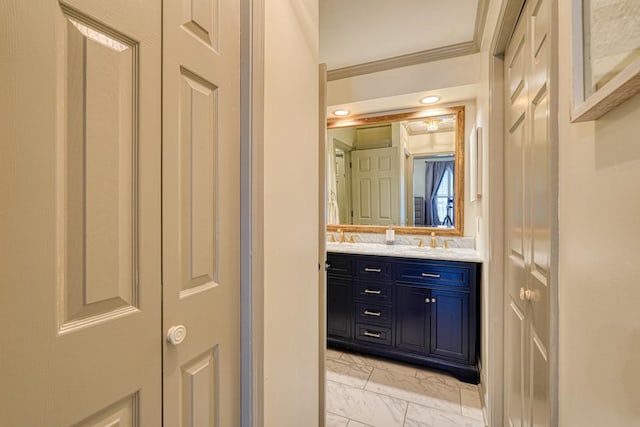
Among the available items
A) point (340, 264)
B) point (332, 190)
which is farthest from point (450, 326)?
point (332, 190)

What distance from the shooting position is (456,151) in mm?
2756

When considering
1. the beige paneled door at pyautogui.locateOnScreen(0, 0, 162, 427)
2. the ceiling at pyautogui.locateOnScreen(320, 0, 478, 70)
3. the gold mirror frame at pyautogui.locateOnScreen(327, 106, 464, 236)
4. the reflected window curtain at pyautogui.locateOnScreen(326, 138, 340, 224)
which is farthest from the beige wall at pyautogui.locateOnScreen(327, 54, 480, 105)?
the beige paneled door at pyautogui.locateOnScreen(0, 0, 162, 427)

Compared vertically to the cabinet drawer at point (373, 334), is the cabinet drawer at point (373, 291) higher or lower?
higher

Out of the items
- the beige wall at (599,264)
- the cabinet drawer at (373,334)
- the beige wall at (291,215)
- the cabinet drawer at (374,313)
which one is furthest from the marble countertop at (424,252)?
the beige wall at (599,264)

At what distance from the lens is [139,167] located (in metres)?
0.66

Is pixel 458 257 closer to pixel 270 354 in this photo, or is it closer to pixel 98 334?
pixel 270 354

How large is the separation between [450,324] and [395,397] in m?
0.69

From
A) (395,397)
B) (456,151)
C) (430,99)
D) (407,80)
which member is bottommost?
(395,397)

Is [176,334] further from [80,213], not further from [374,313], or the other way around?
[374,313]

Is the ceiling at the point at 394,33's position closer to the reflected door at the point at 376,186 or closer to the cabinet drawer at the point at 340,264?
the reflected door at the point at 376,186

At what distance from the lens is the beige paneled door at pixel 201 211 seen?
74cm

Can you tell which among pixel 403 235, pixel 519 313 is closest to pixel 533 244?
pixel 519 313

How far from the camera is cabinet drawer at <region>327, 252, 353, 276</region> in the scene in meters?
2.64

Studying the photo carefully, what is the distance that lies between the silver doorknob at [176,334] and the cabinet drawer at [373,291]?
6.50ft
